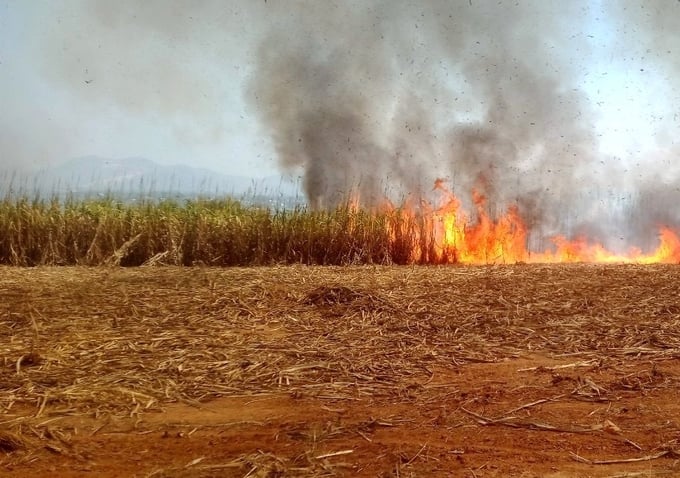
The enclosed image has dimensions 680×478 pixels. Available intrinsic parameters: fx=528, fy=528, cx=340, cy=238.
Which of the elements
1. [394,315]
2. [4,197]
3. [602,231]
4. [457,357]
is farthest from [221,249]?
[602,231]

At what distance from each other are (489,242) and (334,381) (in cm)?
1053

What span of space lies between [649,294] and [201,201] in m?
9.37

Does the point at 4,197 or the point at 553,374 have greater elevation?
the point at 4,197

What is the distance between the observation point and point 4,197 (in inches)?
458

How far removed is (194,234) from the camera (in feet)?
37.2

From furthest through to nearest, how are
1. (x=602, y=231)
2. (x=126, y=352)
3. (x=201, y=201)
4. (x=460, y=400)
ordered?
1. (x=602, y=231)
2. (x=201, y=201)
3. (x=126, y=352)
4. (x=460, y=400)

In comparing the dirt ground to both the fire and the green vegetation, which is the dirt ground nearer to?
the green vegetation

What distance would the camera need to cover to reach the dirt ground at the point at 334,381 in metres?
2.81

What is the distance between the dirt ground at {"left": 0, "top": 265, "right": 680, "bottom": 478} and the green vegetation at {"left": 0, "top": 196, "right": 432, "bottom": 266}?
420 centimetres

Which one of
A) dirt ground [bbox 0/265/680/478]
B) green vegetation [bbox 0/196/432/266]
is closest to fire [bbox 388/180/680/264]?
green vegetation [bbox 0/196/432/266]

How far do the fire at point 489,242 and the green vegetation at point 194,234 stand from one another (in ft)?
2.20

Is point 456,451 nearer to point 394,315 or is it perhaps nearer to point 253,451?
point 253,451

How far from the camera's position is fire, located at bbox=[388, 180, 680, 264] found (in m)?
12.9

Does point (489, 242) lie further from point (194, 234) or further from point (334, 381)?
point (334, 381)
